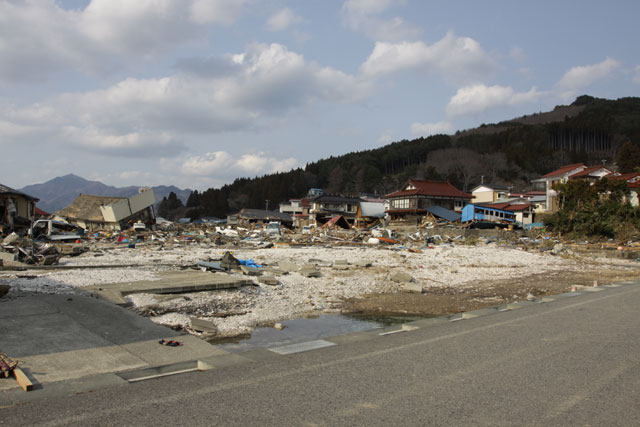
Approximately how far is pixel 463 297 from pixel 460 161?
74.7m

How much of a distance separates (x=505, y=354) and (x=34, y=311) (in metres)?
7.19

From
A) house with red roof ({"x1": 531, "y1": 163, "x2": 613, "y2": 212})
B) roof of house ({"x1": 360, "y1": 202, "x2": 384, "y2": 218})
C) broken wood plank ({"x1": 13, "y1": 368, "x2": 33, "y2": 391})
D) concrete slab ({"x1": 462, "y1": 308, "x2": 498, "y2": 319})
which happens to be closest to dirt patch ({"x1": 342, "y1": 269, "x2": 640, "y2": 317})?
concrete slab ({"x1": 462, "y1": 308, "x2": 498, "y2": 319})

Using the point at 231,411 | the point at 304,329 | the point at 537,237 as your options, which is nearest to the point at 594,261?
the point at 537,237

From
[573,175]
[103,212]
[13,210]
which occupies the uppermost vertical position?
[573,175]

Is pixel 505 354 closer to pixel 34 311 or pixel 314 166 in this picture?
pixel 34 311

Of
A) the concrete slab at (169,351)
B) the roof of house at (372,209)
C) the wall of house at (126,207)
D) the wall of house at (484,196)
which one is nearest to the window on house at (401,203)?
the roof of house at (372,209)

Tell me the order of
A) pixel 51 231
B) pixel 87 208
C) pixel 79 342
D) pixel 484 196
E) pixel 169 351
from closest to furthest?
pixel 169 351 < pixel 79 342 < pixel 51 231 < pixel 87 208 < pixel 484 196

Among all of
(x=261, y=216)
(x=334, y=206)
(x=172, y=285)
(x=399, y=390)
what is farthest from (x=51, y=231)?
(x=334, y=206)

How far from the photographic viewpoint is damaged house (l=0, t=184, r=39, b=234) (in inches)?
1133

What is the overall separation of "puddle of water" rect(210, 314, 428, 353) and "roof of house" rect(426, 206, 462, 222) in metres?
44.0

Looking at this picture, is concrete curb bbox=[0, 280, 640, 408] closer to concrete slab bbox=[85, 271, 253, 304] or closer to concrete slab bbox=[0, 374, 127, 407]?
concrete slab bbox=[0, 374, 127, 407]

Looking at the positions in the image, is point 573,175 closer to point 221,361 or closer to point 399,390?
point 399,390

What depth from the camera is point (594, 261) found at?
24.2 m

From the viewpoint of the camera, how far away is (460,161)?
83.1 metres
